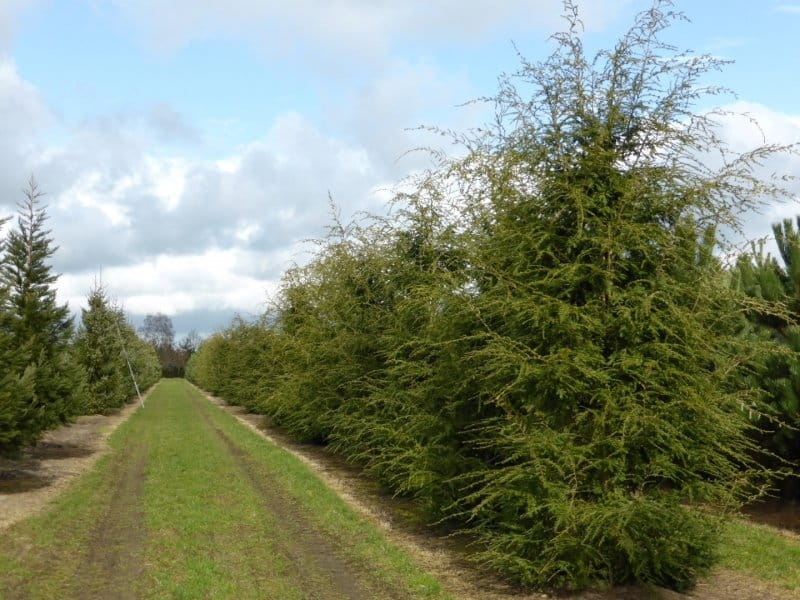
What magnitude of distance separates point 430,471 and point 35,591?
4.56 m

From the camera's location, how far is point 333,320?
16.8 metres

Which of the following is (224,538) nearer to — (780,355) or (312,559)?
(312,559)

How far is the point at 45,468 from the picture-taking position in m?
15.9

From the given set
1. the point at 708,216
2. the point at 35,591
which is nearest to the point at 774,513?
the point at 708,216

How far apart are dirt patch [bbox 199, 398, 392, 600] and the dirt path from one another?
3750 mm

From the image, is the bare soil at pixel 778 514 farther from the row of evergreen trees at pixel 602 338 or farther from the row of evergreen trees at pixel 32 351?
the row of evergreen trees at pixel 32 351

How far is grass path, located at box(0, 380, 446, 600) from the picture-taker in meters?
7.21

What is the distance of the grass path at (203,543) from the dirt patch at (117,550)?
0.01 m

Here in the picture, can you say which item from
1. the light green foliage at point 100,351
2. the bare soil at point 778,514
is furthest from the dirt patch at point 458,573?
the light green foliage at point 100,351

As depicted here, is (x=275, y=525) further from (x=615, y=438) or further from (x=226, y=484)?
(x=615, y=438)

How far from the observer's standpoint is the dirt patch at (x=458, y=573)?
6.73m

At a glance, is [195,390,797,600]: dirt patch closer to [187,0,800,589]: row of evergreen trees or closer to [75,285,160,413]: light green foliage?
[187,0,800,589]: row of evergreen trees

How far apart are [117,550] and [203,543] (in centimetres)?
100

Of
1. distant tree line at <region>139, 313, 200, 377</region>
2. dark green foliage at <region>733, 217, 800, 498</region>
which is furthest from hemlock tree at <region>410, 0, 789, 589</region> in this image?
distant tree line at <region>139, 313, 200, 377</region>
